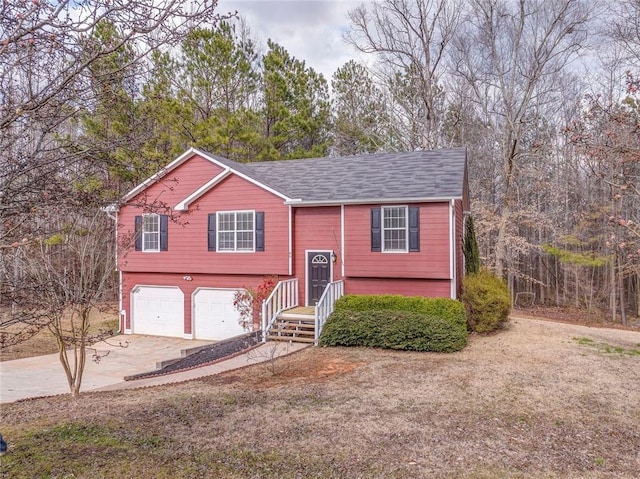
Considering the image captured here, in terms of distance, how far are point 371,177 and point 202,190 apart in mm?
5884

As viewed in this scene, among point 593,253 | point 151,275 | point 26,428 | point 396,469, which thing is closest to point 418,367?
point 396,469

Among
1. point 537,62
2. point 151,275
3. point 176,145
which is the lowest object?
point 151,275

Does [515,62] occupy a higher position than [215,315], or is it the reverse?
[515,62]

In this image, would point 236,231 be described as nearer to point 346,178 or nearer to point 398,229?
point 346,178

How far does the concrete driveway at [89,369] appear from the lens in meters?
9.24

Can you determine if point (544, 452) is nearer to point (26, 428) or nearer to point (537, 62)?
point (26, 428)

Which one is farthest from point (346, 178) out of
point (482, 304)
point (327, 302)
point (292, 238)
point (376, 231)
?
point (482, 304)

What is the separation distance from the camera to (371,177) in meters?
14.5

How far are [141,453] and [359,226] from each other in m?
9.68

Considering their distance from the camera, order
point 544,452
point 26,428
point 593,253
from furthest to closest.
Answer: point 593,253
point 26,428
point 544,452

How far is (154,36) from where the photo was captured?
11.5ft

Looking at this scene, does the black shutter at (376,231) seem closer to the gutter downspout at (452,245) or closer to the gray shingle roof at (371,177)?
the gray shingle roof at (371,177)

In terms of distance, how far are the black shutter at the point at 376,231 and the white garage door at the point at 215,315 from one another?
209 inches

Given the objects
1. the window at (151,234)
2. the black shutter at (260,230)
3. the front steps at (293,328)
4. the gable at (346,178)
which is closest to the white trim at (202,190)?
the gable at (346,178)
